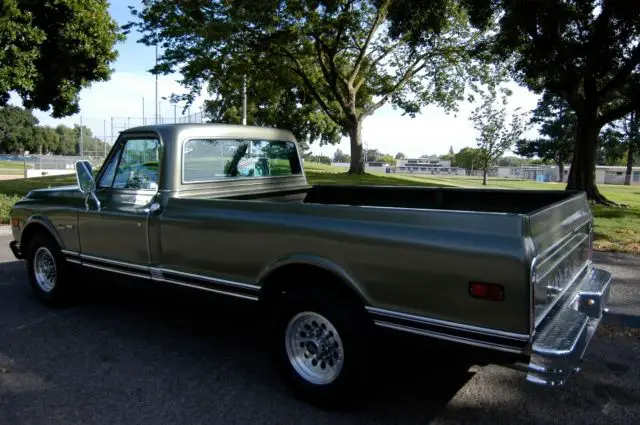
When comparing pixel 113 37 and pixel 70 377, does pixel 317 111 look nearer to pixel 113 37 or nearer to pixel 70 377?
pixel 113 37

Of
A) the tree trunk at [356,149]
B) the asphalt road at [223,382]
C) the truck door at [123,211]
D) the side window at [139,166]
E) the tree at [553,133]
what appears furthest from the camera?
the tree at [553,133]

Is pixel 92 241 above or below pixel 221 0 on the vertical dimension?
below

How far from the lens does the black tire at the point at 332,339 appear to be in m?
3.04

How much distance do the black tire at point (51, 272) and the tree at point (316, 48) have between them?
13.6 m

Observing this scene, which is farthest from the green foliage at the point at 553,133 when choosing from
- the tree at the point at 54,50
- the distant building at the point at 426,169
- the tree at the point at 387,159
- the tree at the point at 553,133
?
the tree at the point at 387,159

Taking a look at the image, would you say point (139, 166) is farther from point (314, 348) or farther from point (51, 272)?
point (314, 348)

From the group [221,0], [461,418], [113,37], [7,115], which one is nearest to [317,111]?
[221,0]

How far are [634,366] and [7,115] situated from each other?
344 ft

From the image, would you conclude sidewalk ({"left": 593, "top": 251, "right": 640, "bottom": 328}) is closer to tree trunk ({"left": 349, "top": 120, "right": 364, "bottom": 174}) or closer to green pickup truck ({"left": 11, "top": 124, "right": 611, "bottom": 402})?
green pickup truck ({"left": 11, "top": 124, "right": 611, "bottom": 402})

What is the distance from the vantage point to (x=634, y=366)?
3.99 m

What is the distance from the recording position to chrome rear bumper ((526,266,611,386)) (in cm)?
254

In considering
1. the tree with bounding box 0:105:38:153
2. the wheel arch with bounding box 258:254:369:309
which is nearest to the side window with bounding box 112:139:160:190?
the wheel arch with bounding box 258:254:369:309

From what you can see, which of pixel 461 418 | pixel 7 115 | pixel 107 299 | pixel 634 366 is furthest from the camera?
pixel 7 115

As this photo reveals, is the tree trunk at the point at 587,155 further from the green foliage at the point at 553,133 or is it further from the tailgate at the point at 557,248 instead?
the green foliage at the point at 553,133
